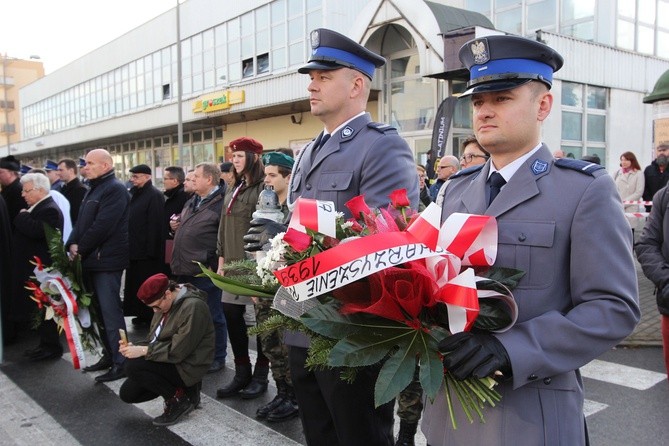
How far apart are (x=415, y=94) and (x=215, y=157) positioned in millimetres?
12742

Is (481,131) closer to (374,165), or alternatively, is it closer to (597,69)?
(374,165)

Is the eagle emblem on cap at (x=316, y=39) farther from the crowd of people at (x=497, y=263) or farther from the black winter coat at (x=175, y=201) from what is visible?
the black winter coat at (x=175, y=201)

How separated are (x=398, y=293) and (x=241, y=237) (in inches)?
136

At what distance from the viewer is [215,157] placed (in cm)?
2655

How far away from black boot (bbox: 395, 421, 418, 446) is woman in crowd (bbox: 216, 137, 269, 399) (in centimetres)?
149

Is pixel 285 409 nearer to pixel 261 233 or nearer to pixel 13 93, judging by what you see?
pixel 261 233

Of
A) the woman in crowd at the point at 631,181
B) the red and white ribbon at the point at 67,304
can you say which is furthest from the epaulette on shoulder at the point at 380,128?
the woman in crowd at the point at 631,181

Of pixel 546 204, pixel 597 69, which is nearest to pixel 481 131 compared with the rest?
pixel 546 204

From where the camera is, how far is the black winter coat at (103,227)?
5176 mm

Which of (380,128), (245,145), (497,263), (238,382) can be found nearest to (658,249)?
(380,128)

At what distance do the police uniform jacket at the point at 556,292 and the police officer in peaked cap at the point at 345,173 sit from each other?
2.00 feet

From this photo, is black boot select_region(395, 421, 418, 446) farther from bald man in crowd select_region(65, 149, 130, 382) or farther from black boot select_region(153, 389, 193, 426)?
bald man in crowd select_region(65, 149, 130, 382)

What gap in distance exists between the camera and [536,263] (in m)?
1.60

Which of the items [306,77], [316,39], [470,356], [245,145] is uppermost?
[306,77]
